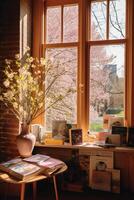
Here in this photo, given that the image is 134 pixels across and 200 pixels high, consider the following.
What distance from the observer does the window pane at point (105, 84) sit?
337 cm

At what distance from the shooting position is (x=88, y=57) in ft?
11.4

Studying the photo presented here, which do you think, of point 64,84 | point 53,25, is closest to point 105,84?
point 64,84

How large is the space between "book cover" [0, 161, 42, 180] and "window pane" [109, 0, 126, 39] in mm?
1787

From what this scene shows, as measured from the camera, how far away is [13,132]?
3281mm

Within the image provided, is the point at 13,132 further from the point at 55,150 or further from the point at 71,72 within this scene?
the point at 71,72

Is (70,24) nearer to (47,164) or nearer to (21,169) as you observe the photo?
(47,164)

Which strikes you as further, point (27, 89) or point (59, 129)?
point (59, 129)

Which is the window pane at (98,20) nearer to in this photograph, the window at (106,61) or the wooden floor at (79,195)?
the window at (106,61)

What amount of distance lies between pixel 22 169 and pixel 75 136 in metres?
0.95

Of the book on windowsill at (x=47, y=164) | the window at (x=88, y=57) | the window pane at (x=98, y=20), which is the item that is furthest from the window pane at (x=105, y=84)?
the book on windowsill at (x=47, y=164)

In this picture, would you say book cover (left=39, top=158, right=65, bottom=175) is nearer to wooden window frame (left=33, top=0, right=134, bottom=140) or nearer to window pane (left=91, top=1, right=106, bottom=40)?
wooden window frame (left=33, top=0, right=134, bottom=140)

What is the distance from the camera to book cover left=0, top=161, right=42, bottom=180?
95.5 inches

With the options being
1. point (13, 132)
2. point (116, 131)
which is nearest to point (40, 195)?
point (13, 132)

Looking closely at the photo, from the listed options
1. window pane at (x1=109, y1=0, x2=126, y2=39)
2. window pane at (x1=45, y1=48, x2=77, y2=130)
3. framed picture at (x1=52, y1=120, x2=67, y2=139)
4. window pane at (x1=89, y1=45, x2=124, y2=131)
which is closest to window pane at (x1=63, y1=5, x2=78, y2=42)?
window pane at (x1=45, y1=48, x2=77, y2=130)
